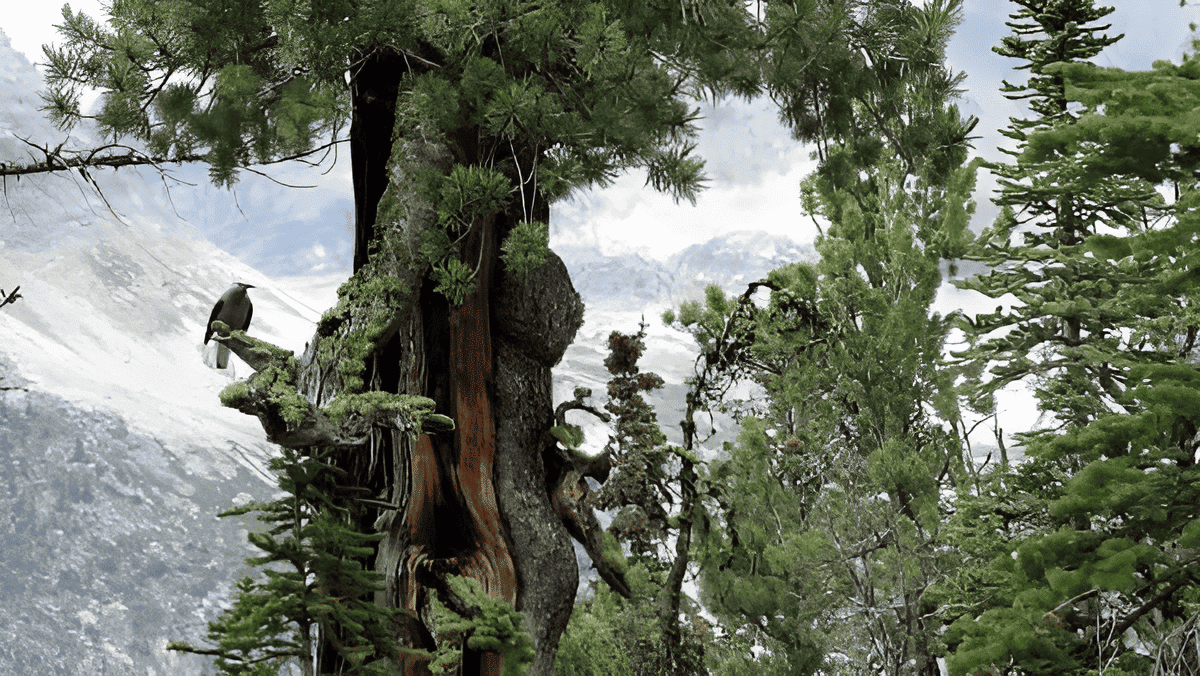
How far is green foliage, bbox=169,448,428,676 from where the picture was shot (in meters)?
2.75

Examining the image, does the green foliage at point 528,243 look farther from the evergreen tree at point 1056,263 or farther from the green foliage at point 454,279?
the evergreen tree at point 1056,263

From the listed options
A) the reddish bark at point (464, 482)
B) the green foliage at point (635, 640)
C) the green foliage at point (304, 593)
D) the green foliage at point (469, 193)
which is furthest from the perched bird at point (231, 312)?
the green foliage at point (635, 640)

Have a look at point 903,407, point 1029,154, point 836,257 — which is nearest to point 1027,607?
point 1029,154

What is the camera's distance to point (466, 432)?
144 inches

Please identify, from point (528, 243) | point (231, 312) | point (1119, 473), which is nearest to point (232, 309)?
point (231, 312)

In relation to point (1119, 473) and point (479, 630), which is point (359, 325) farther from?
point (1119, 473)

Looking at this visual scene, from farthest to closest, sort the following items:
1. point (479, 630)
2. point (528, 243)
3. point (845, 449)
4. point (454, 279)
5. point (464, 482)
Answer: point (845, 449) → point (464, 482) → point (454, 279) → point (528, 243) → point (479, 630)

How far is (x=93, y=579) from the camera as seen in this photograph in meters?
36.3

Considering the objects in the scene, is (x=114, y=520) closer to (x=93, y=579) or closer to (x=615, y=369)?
(x=93, y=579)

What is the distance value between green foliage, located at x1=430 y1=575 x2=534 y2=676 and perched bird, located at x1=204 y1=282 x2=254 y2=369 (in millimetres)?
1503

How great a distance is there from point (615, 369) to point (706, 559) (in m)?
1.72

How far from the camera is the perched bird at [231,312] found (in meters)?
3.63

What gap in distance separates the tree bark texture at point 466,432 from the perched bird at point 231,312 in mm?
435

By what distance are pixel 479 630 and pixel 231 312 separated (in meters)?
1.83
